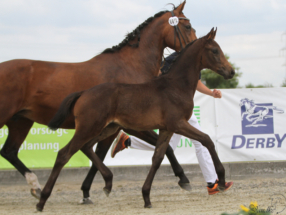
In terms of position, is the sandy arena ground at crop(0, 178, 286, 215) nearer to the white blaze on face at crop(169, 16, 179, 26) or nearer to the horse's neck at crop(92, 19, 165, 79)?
the horse's neck at crop(92, 19, 165, 79)

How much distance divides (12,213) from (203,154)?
2486mm

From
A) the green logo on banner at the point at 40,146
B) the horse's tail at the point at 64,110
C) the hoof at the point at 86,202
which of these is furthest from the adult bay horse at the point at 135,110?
the green logo on banner at the point at 40,146

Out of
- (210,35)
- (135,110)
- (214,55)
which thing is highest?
(210,35)

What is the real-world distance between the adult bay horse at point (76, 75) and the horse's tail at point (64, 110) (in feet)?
0.91

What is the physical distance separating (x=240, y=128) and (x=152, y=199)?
266 cm

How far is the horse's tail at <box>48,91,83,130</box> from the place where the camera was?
394cm

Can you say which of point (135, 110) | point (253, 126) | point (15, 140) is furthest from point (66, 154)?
point (253, 126)

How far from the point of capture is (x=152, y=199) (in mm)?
4824

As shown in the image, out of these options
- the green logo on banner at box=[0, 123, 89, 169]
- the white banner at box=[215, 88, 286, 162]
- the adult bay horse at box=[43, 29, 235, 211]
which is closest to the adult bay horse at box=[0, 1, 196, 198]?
the adult bay horse at box=[43, 29, 235, 211]

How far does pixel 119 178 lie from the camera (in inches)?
260

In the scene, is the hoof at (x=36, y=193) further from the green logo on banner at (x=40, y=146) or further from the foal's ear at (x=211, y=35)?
the foal's ear at (x=211, y=35)

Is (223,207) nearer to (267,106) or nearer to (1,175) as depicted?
(267,106)

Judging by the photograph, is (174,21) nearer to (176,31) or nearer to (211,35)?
(176,31)

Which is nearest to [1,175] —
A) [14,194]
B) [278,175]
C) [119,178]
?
[14,194]
